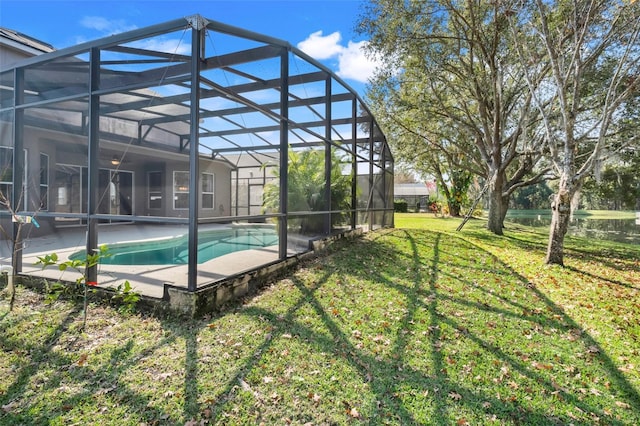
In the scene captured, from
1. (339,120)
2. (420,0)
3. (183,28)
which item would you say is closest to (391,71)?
(420,0)

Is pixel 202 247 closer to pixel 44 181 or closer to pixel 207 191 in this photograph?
pixel 44 181

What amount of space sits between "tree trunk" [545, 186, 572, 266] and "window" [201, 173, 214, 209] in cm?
744

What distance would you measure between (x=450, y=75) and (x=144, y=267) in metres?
11.9

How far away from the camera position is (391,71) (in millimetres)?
10945

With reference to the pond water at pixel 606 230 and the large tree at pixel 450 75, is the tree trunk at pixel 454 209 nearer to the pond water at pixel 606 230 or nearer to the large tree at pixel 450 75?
the pond water at pixel 606 230

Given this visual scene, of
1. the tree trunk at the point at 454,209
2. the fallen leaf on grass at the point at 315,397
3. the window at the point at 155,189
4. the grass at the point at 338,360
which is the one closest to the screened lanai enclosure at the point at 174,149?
the window at the point at 155,189

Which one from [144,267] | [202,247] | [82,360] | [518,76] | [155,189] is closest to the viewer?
[82,360]

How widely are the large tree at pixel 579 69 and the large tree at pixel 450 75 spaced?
2.38 ft

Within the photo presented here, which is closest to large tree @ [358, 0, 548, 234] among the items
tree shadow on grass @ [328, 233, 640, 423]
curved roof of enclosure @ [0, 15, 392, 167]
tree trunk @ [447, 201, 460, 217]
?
curved roof of enclosure @ [0, 15, 392, 167]

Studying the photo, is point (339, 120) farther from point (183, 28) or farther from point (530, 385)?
point (530, 385)

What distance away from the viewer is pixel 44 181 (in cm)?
556

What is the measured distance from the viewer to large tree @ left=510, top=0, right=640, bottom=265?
21.5ft

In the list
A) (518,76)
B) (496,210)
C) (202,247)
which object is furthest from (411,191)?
(202,247)

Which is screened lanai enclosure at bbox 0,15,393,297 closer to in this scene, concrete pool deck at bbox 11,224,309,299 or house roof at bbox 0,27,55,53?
concrete pool deck at bbox 11,224,309,299
